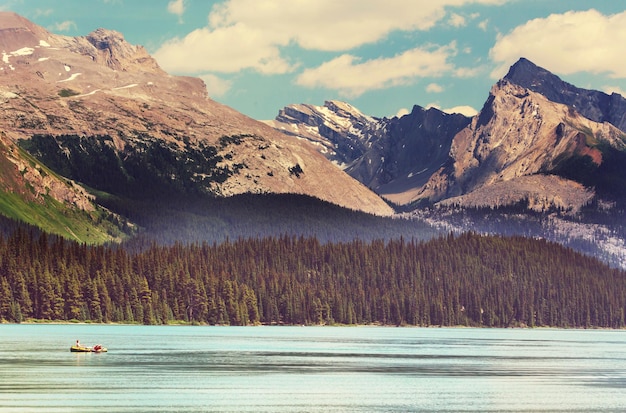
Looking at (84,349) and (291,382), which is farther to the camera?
(84,349)

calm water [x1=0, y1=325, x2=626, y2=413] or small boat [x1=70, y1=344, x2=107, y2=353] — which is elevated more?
small boat [x1=70, y1=344, x2=107, y2=353]

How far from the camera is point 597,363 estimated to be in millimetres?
184500

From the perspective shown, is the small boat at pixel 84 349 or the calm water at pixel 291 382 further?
the small boat at pixel 84 349

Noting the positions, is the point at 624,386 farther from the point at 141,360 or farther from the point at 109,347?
the point at 109,347

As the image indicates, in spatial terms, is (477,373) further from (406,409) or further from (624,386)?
(406,409)

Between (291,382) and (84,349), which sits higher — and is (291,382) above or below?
below

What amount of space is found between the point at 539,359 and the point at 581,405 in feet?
252

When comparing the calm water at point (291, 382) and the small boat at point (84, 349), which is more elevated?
the small boat at point (84, 349)

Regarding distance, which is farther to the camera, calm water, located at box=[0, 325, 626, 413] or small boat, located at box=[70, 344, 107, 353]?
small boat, located at box=[70, 344, 107, 353]

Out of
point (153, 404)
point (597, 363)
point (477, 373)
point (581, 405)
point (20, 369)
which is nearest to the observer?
point (153, 404)

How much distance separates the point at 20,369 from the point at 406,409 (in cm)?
5293

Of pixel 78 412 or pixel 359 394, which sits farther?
pixel 359 394

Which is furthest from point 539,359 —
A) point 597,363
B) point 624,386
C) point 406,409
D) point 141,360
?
point 406,409

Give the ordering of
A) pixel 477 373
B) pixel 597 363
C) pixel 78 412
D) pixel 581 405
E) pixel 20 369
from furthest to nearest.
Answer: pixel 597 363 → pixel 477 373 → pixel 20 369 → pixel 581 405 → pixel 78 412
